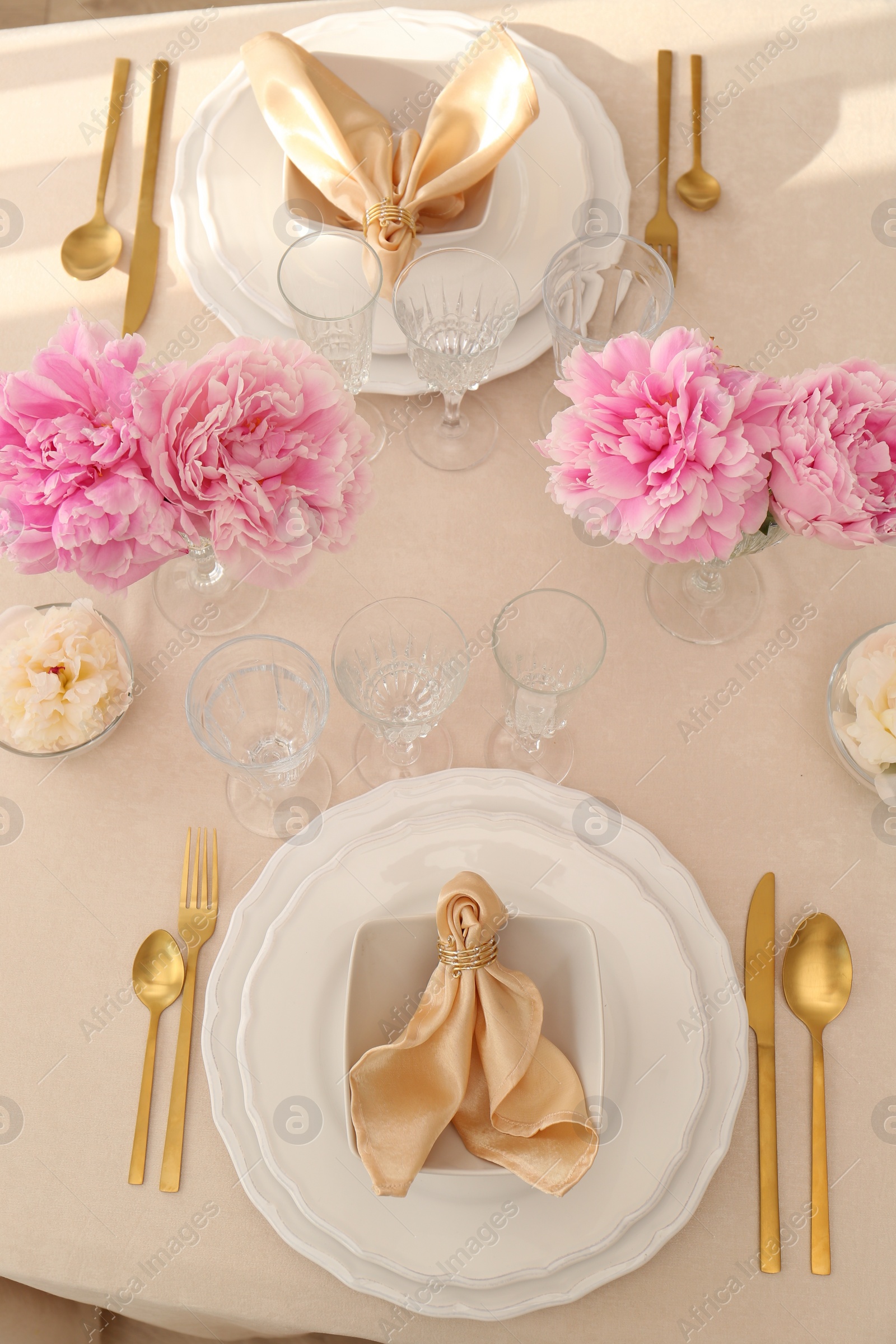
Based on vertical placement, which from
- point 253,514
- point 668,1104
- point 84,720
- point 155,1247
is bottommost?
point 155,1247

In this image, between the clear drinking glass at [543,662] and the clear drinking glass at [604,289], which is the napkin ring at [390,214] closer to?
the clear drinking glass at [604,289]

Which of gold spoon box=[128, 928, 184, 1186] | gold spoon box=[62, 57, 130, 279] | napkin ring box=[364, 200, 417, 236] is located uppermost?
napkin ring box=[364, 200, 417, 236]

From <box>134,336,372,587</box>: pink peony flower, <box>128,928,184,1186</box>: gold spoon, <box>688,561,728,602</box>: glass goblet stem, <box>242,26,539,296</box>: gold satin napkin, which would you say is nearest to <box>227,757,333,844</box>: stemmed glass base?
<box>128,928,184,1186</box>: gold spoon

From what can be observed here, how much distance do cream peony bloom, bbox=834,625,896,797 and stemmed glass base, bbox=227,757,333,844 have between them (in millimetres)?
537

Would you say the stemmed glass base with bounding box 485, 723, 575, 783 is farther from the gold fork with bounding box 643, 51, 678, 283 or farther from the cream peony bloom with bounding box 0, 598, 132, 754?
the gold fork with bounding box 643, 51, 678, 283

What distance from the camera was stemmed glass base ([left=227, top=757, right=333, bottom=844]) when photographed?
94 cm

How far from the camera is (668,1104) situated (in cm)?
81

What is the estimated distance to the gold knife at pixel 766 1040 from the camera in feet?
2.61

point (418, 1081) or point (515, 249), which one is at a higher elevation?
point (515, 249)

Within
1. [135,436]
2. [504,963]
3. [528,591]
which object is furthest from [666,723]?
[135,436]

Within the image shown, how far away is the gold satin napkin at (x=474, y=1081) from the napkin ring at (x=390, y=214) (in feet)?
2.38

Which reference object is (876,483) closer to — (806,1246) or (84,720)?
(806,1246)

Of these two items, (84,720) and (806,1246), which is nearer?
(806,1246)

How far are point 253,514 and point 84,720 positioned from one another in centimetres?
33
